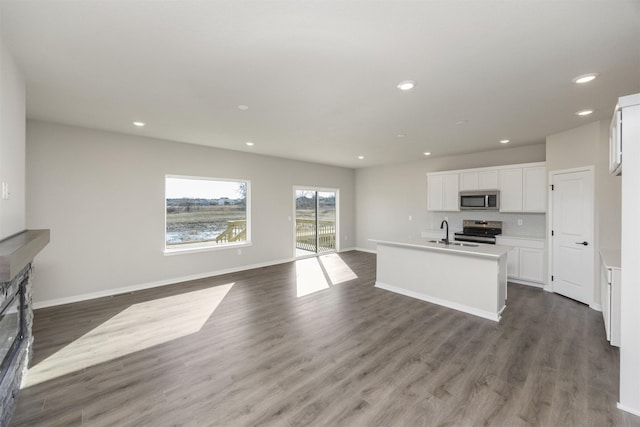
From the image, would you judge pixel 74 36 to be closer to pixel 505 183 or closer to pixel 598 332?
pixel 598 332

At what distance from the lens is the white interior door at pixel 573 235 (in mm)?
4004

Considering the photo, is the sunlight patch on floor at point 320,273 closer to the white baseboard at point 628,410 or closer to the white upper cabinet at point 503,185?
the white upper cabinet at point 503,185

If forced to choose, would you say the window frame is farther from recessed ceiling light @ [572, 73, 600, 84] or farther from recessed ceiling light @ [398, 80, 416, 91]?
recessed ceiling light @ [572, 73, 600, 84]


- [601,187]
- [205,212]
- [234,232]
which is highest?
[601,187]

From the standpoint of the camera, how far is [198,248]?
5484 mm

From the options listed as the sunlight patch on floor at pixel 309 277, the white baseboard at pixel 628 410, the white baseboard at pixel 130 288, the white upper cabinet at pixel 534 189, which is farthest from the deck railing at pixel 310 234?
the white baseboard at pixel 628 410

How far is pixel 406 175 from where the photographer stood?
7.44 meters

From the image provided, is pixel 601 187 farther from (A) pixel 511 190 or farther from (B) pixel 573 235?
(A) pixel 511 190

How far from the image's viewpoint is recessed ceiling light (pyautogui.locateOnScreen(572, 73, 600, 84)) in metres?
2.51

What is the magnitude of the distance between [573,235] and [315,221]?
559 centimetres

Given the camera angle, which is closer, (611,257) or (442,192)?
(611,257)

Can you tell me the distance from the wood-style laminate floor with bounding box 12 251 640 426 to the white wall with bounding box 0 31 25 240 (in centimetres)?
141

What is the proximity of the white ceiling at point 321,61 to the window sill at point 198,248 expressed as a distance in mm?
2352

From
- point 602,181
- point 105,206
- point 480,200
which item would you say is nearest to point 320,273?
point 480,200
